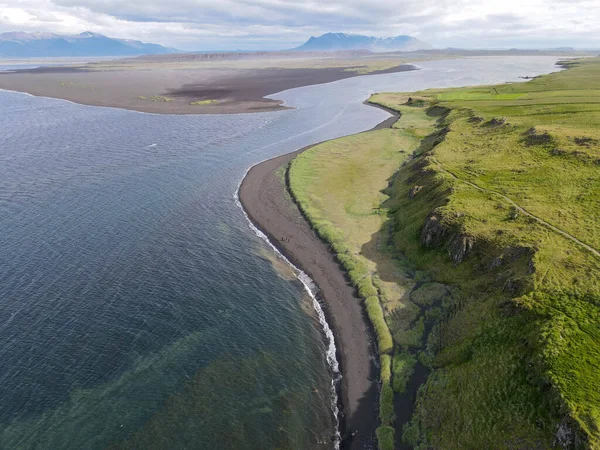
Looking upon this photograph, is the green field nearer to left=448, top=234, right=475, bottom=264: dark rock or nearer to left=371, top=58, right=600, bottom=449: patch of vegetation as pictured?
left=371, top=58, right=600, bottom=449: patch of vegetation

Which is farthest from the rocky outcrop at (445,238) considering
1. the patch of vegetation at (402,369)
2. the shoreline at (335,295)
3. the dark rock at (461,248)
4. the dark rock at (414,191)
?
the patch of vegetation at (402,369)

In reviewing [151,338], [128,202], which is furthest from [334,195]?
[151,338]

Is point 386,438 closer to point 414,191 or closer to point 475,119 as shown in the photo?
point 414,191

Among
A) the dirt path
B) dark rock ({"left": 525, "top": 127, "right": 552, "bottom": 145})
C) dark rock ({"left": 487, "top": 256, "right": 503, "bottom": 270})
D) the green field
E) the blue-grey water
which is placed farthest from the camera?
dark rock ({"left": 525, "top": 127, "right": 552, "bottom": 145})

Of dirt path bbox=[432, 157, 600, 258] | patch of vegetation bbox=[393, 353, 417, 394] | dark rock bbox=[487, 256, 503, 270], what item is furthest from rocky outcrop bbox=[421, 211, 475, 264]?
patch of vegetation bbox=[393, 353, 417, 394]

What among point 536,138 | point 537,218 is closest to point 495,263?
point 537,218

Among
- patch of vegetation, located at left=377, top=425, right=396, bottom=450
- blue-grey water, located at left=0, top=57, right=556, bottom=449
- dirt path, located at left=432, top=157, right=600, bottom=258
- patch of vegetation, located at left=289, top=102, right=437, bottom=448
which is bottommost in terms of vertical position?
patch of vegetation, located at left=377, top=425, right=396, bottom=450

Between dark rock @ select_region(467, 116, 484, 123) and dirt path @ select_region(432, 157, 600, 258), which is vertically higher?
dark rock @ select_region(467, 116, 484, 123)

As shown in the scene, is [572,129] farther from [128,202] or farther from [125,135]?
[125,135]
